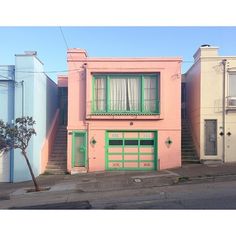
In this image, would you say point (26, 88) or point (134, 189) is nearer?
point (134, 189)

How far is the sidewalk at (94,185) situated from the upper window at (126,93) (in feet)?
10.6

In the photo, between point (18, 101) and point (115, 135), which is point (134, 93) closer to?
point (115, 135)

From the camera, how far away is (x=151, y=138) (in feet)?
62.3

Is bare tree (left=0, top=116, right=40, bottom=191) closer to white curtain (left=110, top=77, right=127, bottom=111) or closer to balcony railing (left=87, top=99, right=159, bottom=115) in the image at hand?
balcony railing (left=87, top=99, right=159, bottom=115)

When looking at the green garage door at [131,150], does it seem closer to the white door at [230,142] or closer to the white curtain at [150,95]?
the white curtain at [150,95]

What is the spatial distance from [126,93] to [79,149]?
360 cm

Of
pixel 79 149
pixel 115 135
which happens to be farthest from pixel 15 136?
pixel 115 135

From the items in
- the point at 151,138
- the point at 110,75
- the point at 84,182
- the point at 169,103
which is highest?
the point at 110,75

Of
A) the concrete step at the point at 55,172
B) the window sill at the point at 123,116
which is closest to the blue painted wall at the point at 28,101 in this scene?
the concrete step at the point at 55,172

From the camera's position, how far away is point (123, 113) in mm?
18828

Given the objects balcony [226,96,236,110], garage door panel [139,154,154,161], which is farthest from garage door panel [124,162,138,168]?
balcony [226,96,236,110]
